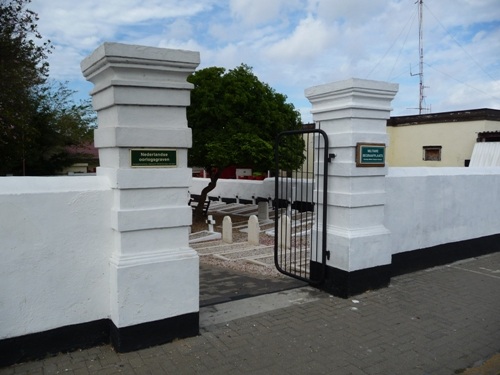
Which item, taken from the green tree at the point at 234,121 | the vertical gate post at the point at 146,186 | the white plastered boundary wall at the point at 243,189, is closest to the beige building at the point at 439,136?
the white plastered boundary wall at the point at 243,189

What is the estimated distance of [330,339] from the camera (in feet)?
14.4

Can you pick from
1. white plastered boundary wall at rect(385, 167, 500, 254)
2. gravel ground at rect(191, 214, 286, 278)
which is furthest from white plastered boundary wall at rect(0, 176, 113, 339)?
white plastered boundary wall at rect(385, 167, 500, 254)

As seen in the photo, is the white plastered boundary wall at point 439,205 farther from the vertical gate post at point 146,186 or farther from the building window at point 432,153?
the building window at point 432,153

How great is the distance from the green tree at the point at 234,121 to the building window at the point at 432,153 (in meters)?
11.3

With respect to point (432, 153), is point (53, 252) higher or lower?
lower

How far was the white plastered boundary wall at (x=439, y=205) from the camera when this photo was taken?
650 centimetres

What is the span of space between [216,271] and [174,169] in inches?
153

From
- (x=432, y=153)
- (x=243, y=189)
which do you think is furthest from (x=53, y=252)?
(x=432, y=153)

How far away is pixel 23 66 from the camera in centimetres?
1362

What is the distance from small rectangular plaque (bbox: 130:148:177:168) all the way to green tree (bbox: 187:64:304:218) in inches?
293

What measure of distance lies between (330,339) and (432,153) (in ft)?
62.9

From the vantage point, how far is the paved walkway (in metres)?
3.79

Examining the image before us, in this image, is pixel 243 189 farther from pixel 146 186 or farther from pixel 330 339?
pixel 146 186

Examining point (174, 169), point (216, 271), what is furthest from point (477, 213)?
point (174, 169)
